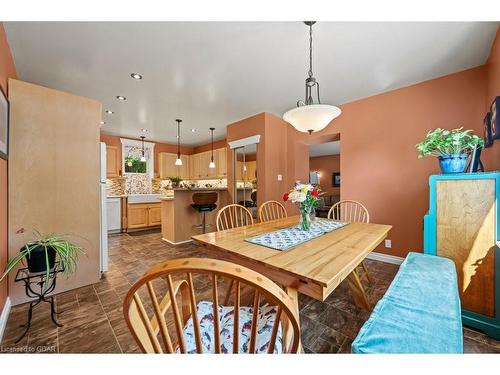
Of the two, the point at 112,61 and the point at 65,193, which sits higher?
the point at 112,61

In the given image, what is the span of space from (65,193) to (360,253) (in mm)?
2710

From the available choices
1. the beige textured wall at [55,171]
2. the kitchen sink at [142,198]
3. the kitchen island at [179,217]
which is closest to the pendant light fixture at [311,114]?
the beige textured wall at [55,171]

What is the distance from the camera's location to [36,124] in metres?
1.96

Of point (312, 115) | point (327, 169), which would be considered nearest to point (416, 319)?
point (312, 115)

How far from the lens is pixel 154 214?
536 centimetres

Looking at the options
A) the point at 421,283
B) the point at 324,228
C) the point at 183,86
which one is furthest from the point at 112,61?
the point at 421,283

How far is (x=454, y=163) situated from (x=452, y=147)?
0.13m

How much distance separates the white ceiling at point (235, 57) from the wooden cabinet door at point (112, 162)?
7.89ft

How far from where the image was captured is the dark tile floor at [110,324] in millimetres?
1384

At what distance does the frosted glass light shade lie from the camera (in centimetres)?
158

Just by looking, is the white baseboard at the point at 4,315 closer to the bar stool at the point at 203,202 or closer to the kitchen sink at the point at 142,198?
the bar stool at the point at 203,202

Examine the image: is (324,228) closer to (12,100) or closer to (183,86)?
(183,86)

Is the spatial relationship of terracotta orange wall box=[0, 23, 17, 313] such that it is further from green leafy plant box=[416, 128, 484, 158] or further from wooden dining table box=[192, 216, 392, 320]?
green leafy plant box=[416, 128, 484, 158]

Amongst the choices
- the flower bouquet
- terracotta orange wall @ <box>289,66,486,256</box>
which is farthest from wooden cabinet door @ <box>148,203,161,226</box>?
the flower bouquet
